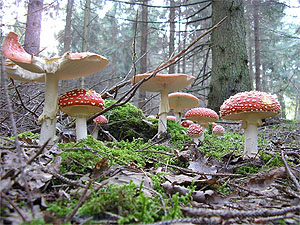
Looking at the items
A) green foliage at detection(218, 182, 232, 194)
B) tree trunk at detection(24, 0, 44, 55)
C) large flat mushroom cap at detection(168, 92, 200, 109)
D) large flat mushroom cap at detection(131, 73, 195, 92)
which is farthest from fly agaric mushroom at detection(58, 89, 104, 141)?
tree trunk at detection(24, 0, 44, 55)

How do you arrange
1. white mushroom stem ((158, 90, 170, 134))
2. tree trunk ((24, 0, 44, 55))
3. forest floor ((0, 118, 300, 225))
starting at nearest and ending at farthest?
forest floor ((0, 118, 300, 225)), white mushroom stem ((158, 90, 170, 134)), tree trunk ((24, 0, 44, 55))

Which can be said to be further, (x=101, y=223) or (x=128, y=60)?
(x=128, y=60)

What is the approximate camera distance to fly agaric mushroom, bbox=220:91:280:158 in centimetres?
237

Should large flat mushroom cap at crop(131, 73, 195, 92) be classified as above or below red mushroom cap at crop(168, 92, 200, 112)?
above

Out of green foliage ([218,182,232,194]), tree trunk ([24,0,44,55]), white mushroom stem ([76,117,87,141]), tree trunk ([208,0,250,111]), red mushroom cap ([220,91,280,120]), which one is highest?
tree trunk ([24,0,44,55])

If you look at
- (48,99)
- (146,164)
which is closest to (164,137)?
(146,164)

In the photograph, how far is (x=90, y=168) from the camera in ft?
5.42

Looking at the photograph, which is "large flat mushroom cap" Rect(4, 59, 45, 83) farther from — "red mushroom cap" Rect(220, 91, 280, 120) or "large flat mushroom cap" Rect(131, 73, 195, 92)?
"red mushroom cap" Rect(220, 91, 280, 120)

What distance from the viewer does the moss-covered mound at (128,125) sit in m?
4.16

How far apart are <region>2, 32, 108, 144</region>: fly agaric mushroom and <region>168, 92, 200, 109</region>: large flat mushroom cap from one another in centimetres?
243

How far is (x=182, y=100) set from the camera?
4941 mm

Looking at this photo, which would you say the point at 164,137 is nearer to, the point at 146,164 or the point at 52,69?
the point at 146,164

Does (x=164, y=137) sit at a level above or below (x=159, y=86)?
below

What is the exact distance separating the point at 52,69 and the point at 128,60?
57.9ft
